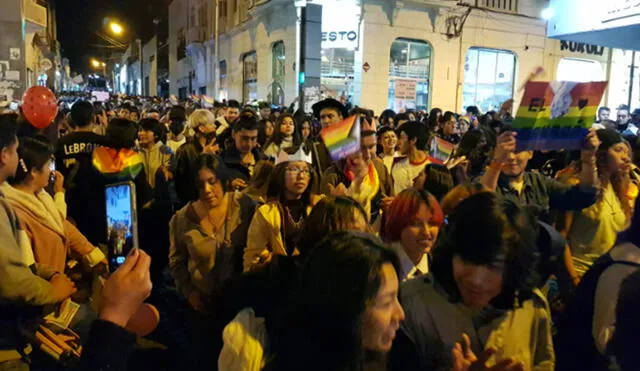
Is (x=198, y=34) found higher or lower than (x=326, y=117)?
higher

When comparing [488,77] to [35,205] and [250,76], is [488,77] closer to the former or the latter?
[250,76]

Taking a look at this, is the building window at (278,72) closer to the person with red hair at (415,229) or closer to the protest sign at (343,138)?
the protest sign at (343,138)

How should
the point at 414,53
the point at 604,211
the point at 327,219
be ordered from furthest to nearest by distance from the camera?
the point at 414,53, the point at 604,211, the point at 327,219

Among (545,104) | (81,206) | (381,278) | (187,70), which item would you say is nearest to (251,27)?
(187,70)

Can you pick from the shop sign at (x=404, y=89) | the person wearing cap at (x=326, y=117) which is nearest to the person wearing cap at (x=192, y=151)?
the person wearing cap at (x=326, y=117)

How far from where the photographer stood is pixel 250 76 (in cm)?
2589

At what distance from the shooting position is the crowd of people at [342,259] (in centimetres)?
183

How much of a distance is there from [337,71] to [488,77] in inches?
274

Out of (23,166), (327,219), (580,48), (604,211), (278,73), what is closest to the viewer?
(327,219)

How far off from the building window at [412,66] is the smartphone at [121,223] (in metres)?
17.8

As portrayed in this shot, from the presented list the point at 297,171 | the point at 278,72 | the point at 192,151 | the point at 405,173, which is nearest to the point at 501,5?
the point at 278,72

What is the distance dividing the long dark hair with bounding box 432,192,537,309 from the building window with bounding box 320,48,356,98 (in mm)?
17987

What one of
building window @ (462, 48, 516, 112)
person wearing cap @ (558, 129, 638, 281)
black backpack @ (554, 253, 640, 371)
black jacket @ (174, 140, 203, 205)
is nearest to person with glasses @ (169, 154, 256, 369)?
black jacket @ (174, 140, 203, 205)

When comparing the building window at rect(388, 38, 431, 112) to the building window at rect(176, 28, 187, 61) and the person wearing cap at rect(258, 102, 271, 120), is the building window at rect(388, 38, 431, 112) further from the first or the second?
the building window at rect(176, 28, 187, 61)
